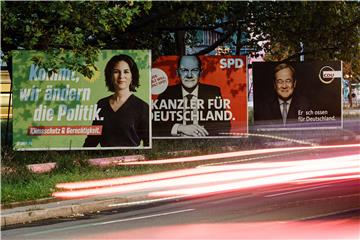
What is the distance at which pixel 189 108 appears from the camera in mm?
17312

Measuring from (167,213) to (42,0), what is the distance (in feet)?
18.7

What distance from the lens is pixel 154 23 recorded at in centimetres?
1781

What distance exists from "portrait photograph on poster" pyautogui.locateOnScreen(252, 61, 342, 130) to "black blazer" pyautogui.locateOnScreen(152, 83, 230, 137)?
1.94m

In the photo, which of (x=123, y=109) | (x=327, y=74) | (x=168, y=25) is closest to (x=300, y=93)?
(x=327, y=74)

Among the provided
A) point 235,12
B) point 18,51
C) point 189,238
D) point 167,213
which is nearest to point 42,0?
point 18,51

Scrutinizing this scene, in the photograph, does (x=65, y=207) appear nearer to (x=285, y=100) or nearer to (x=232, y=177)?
(x=232, y=177)

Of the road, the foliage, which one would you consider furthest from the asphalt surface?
the foliage

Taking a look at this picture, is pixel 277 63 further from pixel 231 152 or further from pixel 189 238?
pixel 189 238

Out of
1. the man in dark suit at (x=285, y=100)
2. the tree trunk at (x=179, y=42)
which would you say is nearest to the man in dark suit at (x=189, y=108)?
the man in dark suit at (x=285, y=100)

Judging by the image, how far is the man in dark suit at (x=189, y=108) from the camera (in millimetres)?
17219

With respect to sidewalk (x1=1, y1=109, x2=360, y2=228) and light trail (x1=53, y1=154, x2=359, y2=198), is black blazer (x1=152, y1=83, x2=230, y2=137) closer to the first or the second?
light trail (x1=53, y1=154, x2=359, y2=198)

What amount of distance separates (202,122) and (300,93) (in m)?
3.89

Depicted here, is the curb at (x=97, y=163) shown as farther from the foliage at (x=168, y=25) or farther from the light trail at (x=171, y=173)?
the foliage at (x=168, y=25)

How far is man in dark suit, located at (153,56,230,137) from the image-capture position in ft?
56.5
